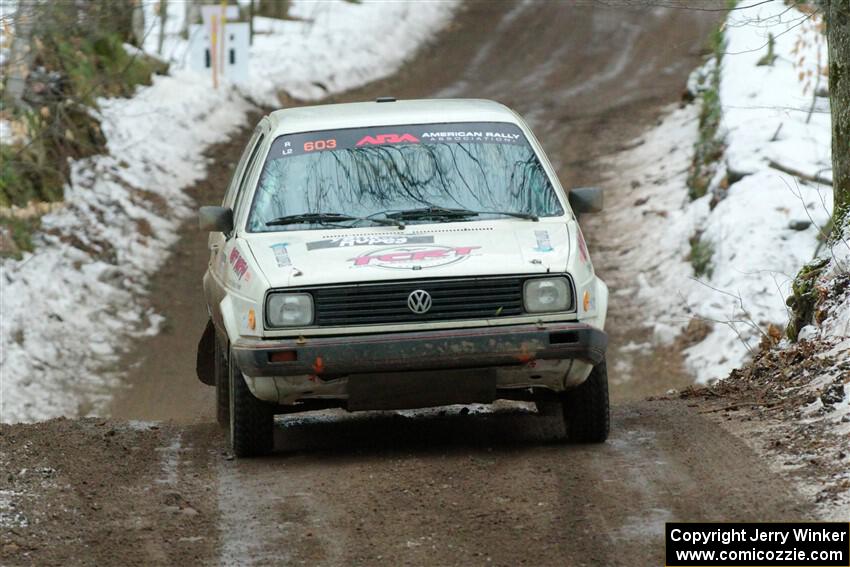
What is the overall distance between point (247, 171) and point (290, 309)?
182 cm

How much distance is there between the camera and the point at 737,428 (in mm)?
7750

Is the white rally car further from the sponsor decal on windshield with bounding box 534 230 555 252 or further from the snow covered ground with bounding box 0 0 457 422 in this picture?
the snow covered ground with bounding box 0 0 457 422

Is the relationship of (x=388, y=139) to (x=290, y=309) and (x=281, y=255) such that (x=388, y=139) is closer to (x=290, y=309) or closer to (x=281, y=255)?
(x=281, y=255)

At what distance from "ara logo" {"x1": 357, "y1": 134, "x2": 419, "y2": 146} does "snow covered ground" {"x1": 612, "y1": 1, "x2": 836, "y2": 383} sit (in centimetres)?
501

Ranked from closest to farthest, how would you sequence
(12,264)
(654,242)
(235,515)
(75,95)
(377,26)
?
(235,515), (12,264), (654,242), (75,95), (377,26)

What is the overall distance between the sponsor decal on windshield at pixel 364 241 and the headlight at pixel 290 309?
38 centimetres

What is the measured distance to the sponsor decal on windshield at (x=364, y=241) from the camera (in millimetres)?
7281

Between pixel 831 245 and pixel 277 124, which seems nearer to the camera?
pixel 277 124

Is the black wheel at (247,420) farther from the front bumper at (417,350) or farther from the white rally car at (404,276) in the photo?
the front bumper at (417,350)

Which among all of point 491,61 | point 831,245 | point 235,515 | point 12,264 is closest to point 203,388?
point 12,264

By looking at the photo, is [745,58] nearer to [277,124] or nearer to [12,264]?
[12,264]

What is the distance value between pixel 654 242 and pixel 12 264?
753 cm

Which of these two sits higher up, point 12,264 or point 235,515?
point 235,515

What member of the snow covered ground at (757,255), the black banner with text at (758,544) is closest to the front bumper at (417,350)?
the snow covered ground at (757,255)
